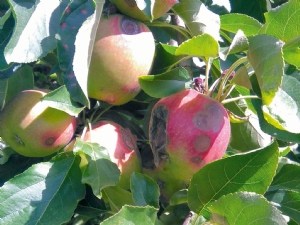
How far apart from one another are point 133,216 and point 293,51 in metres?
0.39

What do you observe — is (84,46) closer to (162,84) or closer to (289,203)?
(162,84)

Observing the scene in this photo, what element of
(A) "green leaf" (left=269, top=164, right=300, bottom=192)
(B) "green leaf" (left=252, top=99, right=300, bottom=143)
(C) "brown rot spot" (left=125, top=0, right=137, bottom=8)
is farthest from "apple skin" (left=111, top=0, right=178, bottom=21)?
(A) "green leaf" (left=269, top=164, right=300, bottom=192)

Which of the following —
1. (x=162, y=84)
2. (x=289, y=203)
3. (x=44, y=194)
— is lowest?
(x=289, y=203)

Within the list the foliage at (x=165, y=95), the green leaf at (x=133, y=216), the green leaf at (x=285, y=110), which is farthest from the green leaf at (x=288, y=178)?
the green leaf at (x=133, y=216)

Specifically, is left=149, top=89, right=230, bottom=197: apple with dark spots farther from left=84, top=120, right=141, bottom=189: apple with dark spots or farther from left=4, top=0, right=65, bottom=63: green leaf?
left=4, top=0, right=65, bottom=63: green leaf

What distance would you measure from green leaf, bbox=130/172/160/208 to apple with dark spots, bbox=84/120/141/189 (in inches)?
2.9

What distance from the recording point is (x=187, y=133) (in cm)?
99

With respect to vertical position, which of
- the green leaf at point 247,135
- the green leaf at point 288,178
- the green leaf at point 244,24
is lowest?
the green leaf at point 288,178

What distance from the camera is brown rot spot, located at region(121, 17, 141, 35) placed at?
106cm

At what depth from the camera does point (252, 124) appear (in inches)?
45.8

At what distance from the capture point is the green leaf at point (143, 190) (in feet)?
3.18

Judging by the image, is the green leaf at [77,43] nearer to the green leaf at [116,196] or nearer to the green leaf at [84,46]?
the green leaf at [84,46]

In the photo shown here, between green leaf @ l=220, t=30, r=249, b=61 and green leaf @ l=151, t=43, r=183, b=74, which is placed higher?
green leaf @ l=220, t=30, r=249, b=61

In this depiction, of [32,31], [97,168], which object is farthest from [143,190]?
[32,31]
